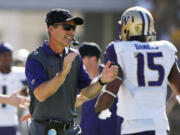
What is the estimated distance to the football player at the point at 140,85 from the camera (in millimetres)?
5340

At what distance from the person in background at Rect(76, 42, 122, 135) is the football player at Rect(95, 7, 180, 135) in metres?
1.76

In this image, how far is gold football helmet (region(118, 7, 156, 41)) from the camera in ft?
18.2

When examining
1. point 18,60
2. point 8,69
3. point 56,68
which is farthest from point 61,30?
point 18,60

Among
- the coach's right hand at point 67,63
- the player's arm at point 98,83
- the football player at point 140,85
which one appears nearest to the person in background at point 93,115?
the player's arm at point 98,83

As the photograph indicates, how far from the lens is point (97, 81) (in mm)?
5578

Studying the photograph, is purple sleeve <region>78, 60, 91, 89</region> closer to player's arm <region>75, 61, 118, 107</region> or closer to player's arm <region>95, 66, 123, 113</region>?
player's arm <region>75, 61, 118, 107</region>

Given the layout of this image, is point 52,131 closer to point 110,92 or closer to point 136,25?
point 110,92

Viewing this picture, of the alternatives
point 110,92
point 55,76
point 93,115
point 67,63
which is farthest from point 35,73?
point 93,115

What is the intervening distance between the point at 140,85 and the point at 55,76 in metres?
0.76

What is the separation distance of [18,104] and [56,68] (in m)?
1.01

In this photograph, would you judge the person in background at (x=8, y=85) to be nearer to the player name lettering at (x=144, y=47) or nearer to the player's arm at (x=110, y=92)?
the player's arm at (x=110, y=92)

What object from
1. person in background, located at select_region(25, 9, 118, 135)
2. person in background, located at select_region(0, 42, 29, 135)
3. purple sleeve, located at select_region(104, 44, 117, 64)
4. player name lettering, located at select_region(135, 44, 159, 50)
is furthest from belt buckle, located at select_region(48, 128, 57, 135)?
person in background, located at select_region(0, 42, 29, 135)

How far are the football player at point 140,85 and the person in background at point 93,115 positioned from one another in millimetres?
1756

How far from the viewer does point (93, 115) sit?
745 centimetres
